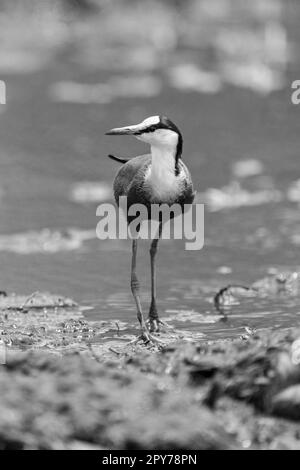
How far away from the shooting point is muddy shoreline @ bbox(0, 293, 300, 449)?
502 centimetres

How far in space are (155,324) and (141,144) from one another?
334 inches

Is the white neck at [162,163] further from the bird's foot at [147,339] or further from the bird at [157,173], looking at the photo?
the bird's foot at [147,339]

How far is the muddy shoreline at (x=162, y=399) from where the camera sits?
16.5 feet

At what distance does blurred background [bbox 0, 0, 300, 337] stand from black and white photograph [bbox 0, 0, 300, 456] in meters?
0.04

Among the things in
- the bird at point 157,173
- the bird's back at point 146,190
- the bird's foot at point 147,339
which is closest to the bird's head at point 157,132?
the bird at point 157,173

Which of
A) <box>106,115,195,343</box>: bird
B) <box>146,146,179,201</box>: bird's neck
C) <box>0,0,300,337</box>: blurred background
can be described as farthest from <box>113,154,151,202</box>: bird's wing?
<box>0,0,300,337</box>: blurred background

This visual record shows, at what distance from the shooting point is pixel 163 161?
7715 mm

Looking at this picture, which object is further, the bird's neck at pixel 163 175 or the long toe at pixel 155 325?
the long toe at pixel 155 325

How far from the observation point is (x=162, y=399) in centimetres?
539

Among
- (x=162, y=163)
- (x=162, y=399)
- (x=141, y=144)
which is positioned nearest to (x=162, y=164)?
(x=162, y=163)

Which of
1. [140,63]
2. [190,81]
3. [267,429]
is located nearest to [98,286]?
[267,429]

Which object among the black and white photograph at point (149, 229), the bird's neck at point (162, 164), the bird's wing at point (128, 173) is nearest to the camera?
the black and white photograph at point (149, 229)

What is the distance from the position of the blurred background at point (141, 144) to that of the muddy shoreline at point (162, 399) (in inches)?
83.5

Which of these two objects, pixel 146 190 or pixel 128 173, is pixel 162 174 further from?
pixel 128 173
